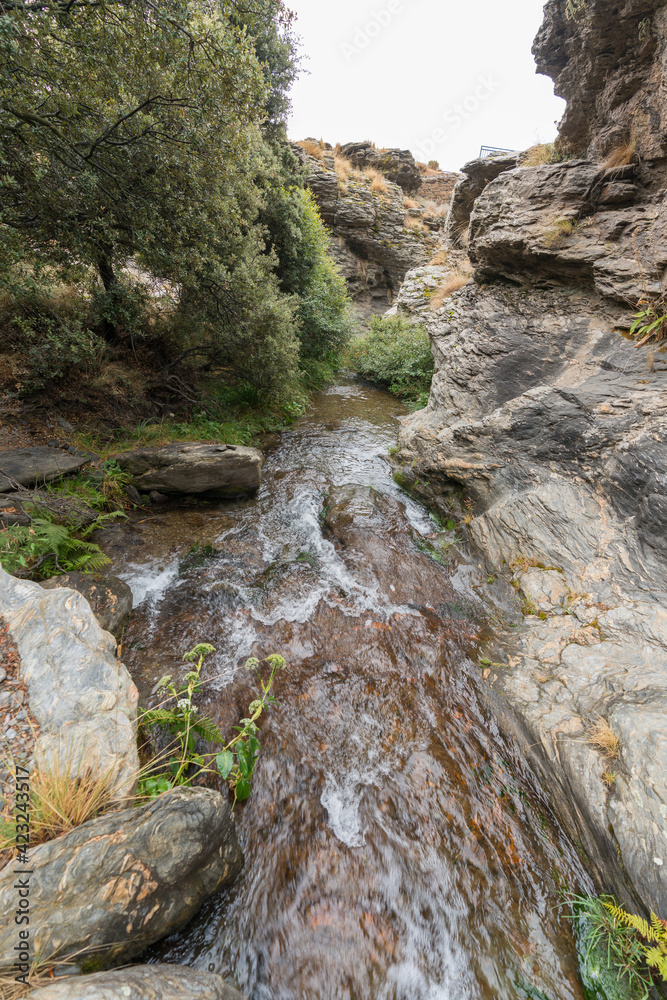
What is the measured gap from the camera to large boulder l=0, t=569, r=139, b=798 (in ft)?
8.36

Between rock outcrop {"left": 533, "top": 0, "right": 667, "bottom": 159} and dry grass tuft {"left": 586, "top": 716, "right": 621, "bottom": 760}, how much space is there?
7.70 meters

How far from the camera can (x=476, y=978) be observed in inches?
91.9

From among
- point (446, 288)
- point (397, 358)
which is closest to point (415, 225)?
point (446, 288)

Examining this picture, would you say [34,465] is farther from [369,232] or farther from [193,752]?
[369,232]

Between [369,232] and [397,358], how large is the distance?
12.9 metres

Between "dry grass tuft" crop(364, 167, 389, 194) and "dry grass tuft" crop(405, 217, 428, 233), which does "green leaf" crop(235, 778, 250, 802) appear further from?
"dry grass tuft" crop(364, 167, 389, 194)

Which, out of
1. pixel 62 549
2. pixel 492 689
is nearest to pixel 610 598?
pixel 492 689

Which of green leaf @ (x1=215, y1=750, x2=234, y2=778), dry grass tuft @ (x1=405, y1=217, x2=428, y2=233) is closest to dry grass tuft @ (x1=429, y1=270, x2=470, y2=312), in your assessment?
dry grass tuft @ (x1=405, y1=217, x2=428, y2=233)

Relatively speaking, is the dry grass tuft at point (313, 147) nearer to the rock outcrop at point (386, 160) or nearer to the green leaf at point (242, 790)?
the rock outcrop at point (386, 160)

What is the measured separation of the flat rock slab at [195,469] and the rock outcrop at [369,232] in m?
19.4

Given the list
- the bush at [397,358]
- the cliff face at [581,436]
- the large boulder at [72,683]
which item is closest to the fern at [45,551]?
the large boulder at [72,683]

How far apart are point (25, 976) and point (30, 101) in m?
7.56

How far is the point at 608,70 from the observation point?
21.2ft

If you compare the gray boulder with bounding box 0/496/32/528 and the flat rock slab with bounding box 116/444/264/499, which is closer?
the gray boulder with bounding box 0/496/32/528
